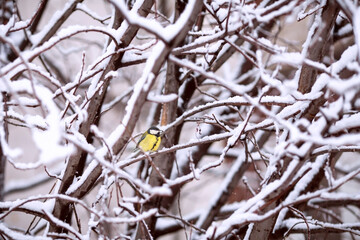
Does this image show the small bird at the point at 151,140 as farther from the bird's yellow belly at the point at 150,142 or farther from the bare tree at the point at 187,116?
the bare tree at the point at 187,116

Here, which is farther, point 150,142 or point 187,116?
point 150,142

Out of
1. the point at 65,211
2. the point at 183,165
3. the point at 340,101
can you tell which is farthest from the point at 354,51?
the point at 183,165

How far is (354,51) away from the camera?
5.43 ft

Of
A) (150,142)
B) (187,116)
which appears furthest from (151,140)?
(187,116)

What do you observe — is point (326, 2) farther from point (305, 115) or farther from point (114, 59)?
point (114, 59)

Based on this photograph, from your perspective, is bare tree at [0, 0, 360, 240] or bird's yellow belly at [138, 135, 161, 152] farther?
bird's yellow belly at [138, 135, 161, 152]

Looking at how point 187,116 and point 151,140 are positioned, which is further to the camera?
point 151,140

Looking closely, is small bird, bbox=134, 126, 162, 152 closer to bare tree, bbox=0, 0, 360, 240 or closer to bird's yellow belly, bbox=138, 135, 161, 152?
bird's yellow belly, bbox=138, 135, 161, 152

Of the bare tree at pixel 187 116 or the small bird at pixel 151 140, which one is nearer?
the bare tree at pixel 187 116

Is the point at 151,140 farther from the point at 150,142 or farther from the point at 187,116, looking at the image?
the point at 187,116

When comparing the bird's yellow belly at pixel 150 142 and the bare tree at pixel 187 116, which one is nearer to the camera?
the bare tree at pixel 187 116

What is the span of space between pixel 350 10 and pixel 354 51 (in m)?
0.47

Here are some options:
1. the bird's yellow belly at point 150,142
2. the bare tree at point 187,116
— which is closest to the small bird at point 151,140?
the bird's yellow belly at point 150,142

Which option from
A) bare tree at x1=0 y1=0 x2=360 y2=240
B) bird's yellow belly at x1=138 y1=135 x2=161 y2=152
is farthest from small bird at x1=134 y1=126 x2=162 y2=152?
bare tree at x1=0 y1=0 x2=360 y2=240
